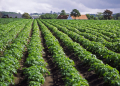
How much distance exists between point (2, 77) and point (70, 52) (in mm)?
6096

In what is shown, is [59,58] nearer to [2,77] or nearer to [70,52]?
[2,77]

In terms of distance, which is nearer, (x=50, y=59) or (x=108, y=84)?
(x=108, y=84)

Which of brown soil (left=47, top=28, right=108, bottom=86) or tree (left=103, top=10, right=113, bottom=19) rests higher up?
tree (left=103, top=10, right=113, bottom=19)

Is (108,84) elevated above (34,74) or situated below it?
below

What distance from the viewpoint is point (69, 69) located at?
211 inches

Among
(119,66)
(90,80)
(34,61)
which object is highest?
(34,61)

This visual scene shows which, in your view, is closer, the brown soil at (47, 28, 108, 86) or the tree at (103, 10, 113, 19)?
the brown soil at (47, 28, 108, 86)

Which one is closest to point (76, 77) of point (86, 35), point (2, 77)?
point (2, 77)

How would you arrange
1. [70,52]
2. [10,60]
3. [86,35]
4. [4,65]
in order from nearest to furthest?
[4,65]
[10,60]
[70,52]
[86,35]

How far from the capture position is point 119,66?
6.66 m

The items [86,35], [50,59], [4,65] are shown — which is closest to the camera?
[4,65]

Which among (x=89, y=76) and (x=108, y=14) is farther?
(x=108, y=14)

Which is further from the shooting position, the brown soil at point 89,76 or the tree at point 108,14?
the tree at point 108,14

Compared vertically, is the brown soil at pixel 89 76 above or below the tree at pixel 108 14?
below
